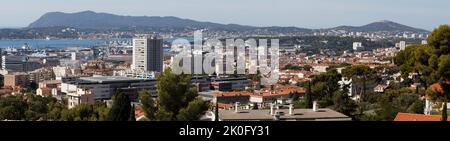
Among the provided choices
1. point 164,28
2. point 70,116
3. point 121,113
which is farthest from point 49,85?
point 121,113

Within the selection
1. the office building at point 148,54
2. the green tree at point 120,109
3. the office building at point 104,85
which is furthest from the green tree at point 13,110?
the office building at point 148,54

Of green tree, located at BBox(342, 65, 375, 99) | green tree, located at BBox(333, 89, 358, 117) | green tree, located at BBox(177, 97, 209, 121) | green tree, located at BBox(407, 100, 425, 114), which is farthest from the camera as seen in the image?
green tree, located at BBox(342, 65, 375, 99)

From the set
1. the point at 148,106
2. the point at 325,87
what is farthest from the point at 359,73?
the point at 148,106

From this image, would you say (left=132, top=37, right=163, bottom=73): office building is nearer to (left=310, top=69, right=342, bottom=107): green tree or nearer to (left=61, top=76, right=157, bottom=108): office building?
(left=61, top=76, right=157, bottom=108): office building

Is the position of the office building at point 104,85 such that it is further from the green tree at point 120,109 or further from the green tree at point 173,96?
the green tree at point 173,96

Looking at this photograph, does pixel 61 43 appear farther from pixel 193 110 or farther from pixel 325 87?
pixel 193 110

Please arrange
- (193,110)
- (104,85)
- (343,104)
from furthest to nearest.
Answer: (104,85) < (343,104) < (193,110)

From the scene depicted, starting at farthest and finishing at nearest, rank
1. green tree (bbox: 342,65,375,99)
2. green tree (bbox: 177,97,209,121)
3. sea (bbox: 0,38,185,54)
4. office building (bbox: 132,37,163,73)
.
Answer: sea (bbox: 0,38,185,54) → office building (bbox: 132,37,163,73) → green tree (bbox: 342,65,375,99) → green tree (bbox: 177,97,209,121)

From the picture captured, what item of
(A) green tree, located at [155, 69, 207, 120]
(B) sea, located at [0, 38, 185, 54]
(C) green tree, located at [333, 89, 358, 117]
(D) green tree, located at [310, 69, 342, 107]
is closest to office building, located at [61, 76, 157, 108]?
(D) green tree, located at [310, 69, 342, 107]
